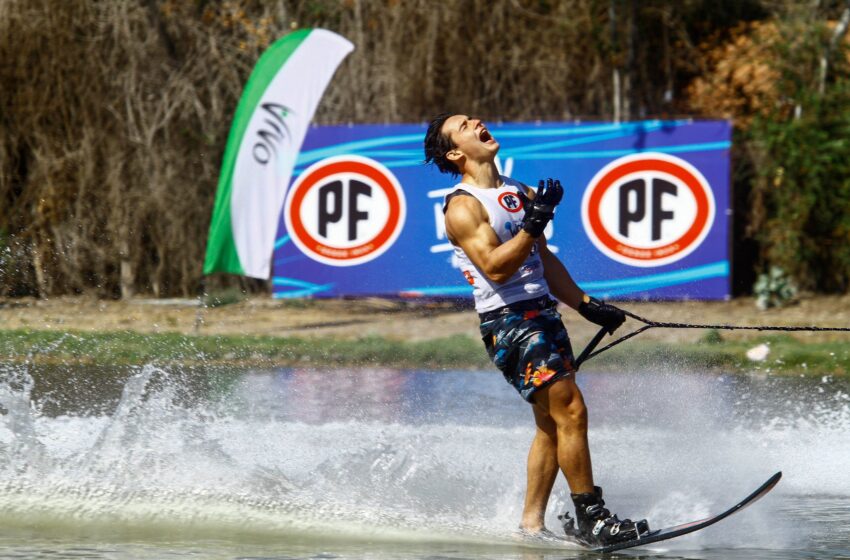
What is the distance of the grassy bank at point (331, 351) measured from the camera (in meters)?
9.86

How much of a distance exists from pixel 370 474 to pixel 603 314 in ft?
4.53

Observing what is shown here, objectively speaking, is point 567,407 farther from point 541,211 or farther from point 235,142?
point 235,142

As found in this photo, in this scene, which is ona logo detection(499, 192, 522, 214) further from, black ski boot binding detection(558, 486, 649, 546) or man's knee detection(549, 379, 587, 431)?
black ski boot binding detection(558, 486, 649, 546)

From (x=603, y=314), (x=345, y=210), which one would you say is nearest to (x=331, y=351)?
(x=345, y=210)

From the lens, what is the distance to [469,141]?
547 cm

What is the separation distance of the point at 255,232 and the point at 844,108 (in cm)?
618

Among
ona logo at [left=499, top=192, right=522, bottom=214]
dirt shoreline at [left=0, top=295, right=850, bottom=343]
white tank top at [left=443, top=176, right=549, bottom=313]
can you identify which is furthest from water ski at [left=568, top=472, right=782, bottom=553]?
dirt shoreline at [left=0, top=295, right=850, bottom=343]

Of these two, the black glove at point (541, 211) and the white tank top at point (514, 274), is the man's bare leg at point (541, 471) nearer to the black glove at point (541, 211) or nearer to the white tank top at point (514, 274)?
the white tank top at point (514, 274)

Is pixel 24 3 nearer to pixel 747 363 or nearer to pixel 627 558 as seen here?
pixel 747 363

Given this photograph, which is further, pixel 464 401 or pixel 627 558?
pixel 464 401

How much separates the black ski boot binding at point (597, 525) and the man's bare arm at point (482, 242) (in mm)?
928

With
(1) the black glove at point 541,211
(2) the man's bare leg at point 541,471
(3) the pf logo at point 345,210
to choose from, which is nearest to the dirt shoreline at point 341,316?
(3) the pf logo at point 345,210

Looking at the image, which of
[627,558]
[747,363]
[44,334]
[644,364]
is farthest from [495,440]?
[44,334]

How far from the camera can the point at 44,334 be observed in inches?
438
